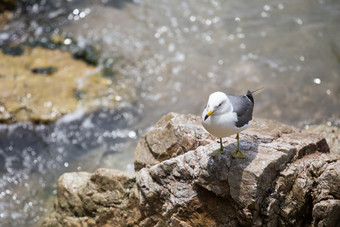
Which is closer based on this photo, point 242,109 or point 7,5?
point 242,109

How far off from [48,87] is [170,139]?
4896 millimetres

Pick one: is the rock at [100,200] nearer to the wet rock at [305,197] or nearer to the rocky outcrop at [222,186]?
the rocky outcrop at [222,186]

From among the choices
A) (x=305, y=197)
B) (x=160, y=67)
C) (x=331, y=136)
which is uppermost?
(x=305, y=197)

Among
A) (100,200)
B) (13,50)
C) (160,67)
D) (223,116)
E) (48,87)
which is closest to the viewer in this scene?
(223,116)

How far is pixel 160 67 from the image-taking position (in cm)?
984

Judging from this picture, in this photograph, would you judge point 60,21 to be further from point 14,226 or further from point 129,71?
point 14,226

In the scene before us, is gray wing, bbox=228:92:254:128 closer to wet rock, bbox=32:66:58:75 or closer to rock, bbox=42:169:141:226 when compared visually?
rock, bbox=42:169:141:226

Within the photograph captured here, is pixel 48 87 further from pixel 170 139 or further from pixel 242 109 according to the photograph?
pixel 242 109

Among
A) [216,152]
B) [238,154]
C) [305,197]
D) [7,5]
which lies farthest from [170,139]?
[7,5]

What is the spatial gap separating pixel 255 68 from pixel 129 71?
3403 millimetres

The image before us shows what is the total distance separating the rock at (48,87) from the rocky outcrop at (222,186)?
368 centimetres

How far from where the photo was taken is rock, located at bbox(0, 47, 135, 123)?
8352 mm

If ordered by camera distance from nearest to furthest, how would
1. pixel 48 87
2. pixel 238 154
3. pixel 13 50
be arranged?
pixel 238 154
pixel 48 87
pixel 13 50

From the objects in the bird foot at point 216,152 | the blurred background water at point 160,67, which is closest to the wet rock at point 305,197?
the bird foot at point 216,152
